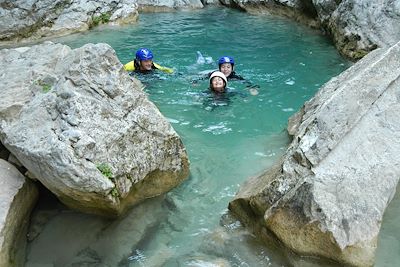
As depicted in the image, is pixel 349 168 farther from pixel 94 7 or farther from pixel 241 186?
pixel 94 7

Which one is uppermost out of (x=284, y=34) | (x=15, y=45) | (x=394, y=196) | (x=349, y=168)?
(x=349, y=168)

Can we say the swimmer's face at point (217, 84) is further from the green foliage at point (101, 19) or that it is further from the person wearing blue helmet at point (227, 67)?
the green foliage at point (101, 19)

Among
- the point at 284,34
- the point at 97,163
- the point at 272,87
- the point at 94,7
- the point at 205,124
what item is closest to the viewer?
the point at 97,163

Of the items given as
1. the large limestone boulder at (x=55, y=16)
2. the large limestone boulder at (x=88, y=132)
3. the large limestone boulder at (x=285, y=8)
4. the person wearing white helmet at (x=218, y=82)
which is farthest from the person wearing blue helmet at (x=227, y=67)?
the large limestone boulder at (x=55, y=16)

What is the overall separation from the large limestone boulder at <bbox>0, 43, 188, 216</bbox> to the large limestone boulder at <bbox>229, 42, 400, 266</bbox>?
125cm

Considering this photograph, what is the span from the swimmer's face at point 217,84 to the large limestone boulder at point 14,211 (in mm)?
5390

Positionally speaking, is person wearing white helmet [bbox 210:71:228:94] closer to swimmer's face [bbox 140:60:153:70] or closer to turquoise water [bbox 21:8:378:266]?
turquoise water [bbox 21:8:378:266]

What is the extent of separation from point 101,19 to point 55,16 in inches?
74.1

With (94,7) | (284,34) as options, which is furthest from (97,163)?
(94,7)

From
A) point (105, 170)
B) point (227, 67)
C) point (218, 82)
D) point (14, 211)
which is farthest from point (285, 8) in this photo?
point (14, 211)

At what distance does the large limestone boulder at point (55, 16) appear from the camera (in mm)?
16828

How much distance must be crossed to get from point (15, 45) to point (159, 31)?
5344 mm

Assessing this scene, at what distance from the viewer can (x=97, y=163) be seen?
4816 millimetres

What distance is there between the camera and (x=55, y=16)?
1780 centimetres
